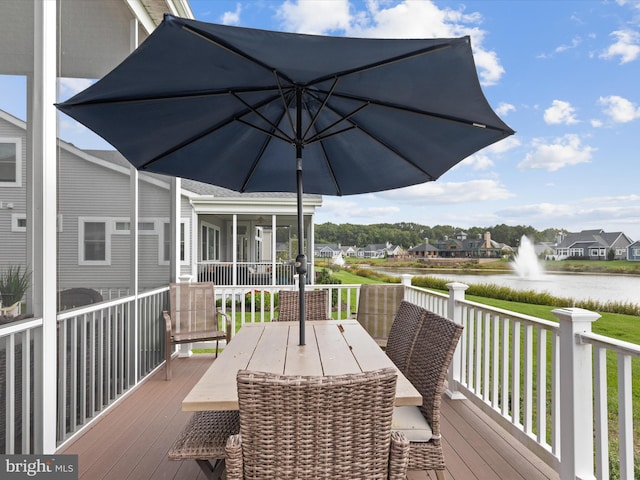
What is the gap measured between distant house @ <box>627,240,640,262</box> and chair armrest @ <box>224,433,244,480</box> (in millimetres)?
10029

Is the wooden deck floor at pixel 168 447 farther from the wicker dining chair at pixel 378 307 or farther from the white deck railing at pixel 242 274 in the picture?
the white deck railing at pixel 242 274

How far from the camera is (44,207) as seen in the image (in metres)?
2.47

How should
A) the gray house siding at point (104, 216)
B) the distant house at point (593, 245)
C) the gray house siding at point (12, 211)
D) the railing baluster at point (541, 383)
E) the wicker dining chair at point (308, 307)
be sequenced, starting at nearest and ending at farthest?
the gray house siding at point (12, 211) < the railing baluster at point (541, 383) < the gray house siding at point (104, 216) < the wicker dining chair at point (308, 307) < the distant house at point (593, 245)

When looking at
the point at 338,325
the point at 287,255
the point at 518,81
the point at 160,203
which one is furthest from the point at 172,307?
the point at 518,81

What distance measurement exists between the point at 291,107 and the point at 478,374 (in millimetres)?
2794

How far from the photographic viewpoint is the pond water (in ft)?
27.5

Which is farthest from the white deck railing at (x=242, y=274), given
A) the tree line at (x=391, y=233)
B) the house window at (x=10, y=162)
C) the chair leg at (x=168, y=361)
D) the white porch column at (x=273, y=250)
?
the house window at (x=10, y=162)

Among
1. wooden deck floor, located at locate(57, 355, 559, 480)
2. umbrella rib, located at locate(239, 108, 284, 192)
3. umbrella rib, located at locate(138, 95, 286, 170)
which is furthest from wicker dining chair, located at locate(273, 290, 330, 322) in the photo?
umbrella rib, located at locate(138, 95, 286, 170)

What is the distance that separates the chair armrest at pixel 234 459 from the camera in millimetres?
1213

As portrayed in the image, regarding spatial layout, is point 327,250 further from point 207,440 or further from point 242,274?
point 207,440

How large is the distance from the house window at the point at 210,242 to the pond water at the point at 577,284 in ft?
26.4

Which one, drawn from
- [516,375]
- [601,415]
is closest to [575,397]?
[601,415]

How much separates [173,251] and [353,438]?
14.4 feet

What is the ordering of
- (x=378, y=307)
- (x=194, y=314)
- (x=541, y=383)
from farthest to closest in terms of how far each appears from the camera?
1. (x=194, y=314)
2. (x=378, y=307)
3. (x=541, y=383)
